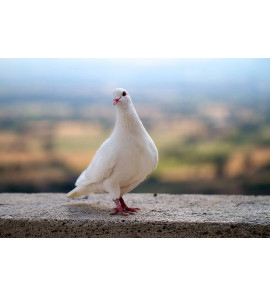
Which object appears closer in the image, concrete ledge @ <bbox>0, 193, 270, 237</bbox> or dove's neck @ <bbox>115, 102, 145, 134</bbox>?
concrete ledge @ <bbox>0, 193, 270, 237</bbox>

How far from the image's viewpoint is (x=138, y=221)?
230 centimetres

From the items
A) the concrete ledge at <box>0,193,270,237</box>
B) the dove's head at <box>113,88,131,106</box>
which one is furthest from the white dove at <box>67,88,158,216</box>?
the concrete ledge at <box>0,193,270,237</box>

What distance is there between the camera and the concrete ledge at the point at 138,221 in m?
2.26

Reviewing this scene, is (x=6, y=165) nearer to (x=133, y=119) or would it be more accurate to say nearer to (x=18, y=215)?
(x=18, y=215)

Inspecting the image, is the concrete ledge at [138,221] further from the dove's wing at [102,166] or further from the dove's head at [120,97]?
the dove's head at [120,97]

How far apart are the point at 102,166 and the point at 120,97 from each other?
0.42 m

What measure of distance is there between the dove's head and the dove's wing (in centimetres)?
25

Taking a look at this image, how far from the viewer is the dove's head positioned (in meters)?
2.49

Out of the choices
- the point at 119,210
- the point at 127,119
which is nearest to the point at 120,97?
the point at 127,119

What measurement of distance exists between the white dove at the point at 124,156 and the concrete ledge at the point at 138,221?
18cm

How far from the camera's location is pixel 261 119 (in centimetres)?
380

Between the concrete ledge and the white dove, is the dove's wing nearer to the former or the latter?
the white dove

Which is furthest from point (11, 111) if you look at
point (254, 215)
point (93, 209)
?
point (254, 215)

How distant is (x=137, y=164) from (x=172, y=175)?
135 centimetres
